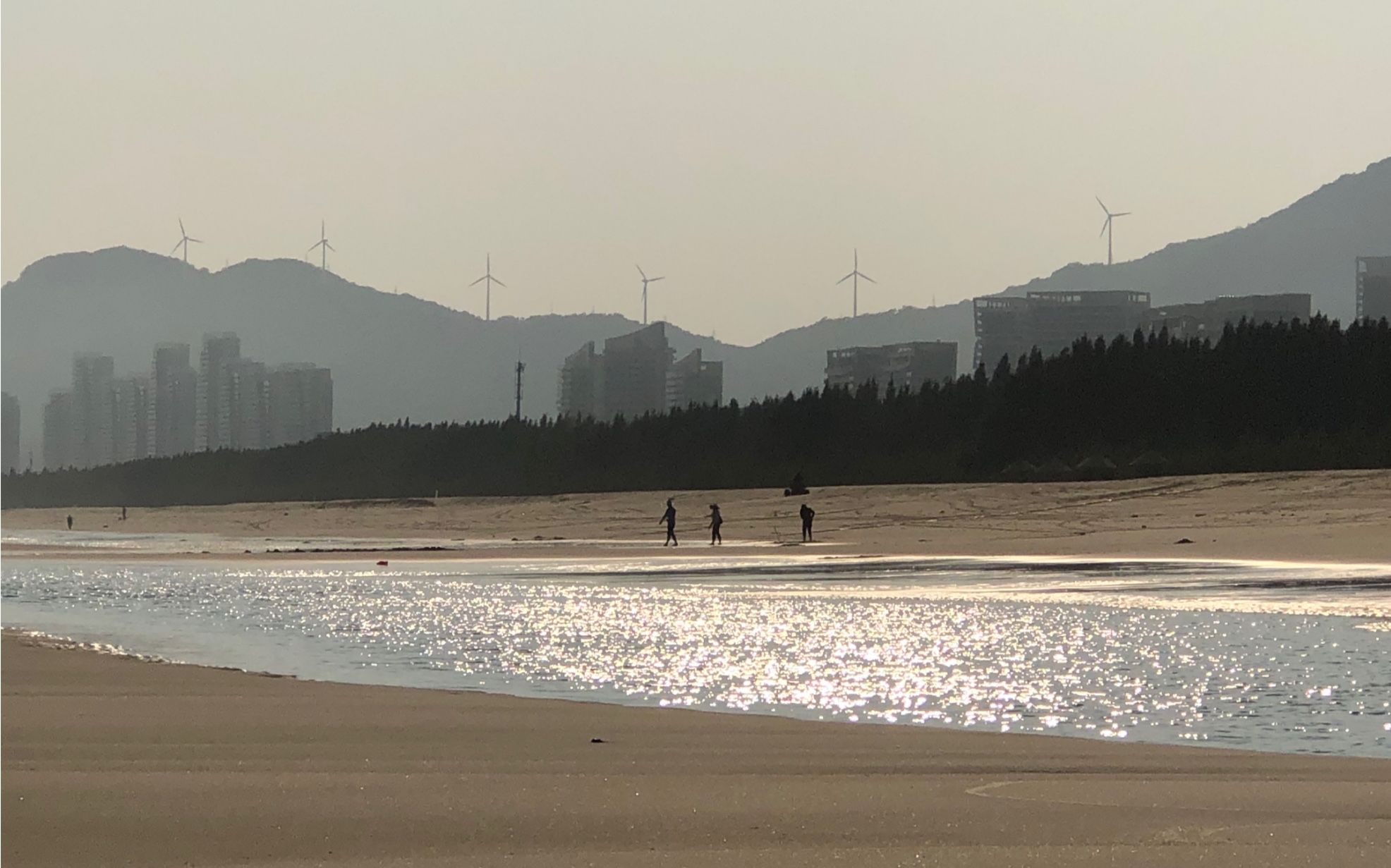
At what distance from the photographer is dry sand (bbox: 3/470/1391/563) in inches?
1711

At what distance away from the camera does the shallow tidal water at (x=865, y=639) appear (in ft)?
41.6

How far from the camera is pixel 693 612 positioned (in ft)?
77.3

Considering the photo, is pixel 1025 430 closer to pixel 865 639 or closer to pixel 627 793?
pixel 865 639

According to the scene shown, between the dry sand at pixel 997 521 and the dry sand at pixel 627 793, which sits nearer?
the dry sand at pixel 627 793

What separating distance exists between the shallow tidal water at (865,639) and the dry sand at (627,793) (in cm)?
186

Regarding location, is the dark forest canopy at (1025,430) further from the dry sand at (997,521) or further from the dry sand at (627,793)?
the dry sand at (627,793)

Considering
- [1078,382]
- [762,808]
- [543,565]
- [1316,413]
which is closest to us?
[762,808]

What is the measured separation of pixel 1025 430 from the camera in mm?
83938

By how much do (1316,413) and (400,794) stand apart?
7443 centimetres

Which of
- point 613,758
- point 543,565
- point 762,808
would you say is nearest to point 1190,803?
point 762,808

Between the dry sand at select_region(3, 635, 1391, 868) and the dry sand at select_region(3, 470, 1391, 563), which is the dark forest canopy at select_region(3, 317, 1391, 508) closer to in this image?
the dry sand at select_region(3, 470, 1391, 563)

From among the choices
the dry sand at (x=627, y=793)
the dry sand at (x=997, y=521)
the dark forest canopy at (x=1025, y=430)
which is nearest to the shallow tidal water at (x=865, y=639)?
the dry sand at (x=627, y=793)

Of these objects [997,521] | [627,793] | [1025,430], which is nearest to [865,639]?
[627,793]

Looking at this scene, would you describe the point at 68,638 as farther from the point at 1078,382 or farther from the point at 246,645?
the point at 1078,382
